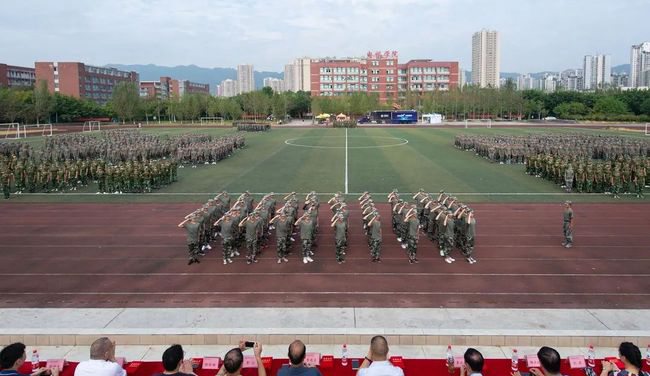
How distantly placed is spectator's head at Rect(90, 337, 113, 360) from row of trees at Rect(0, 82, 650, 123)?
296 feet

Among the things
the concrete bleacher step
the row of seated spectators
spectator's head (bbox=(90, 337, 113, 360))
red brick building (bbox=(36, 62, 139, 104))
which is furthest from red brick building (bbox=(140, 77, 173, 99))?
the row of seated spectators

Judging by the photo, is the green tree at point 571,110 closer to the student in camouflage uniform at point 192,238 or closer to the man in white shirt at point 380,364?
the student in camouflage uniform at point 192,238

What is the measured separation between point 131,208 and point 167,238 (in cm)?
552

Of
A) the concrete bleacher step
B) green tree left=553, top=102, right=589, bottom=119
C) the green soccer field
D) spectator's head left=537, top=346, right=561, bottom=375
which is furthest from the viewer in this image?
green tree left=553, top=102, right=589, bottom=119

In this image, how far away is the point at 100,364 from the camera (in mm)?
5301

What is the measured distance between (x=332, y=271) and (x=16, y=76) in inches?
5075

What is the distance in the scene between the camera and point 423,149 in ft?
145

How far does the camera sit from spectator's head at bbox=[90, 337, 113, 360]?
211 inches

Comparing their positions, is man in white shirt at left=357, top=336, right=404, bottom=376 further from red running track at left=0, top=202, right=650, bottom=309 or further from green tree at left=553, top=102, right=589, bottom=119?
green tree at left=553, top=102, right=589, bottom=119

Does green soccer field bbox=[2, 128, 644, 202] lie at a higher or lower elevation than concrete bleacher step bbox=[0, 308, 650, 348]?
higher

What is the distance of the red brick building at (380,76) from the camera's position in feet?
477

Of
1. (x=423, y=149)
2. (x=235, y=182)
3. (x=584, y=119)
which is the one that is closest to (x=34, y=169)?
(x=235, y=182)

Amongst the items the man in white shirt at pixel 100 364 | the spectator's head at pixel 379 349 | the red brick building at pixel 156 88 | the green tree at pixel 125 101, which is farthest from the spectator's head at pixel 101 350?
the red brick building at pixel 156 88

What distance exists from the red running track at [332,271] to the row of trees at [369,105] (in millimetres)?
79691
